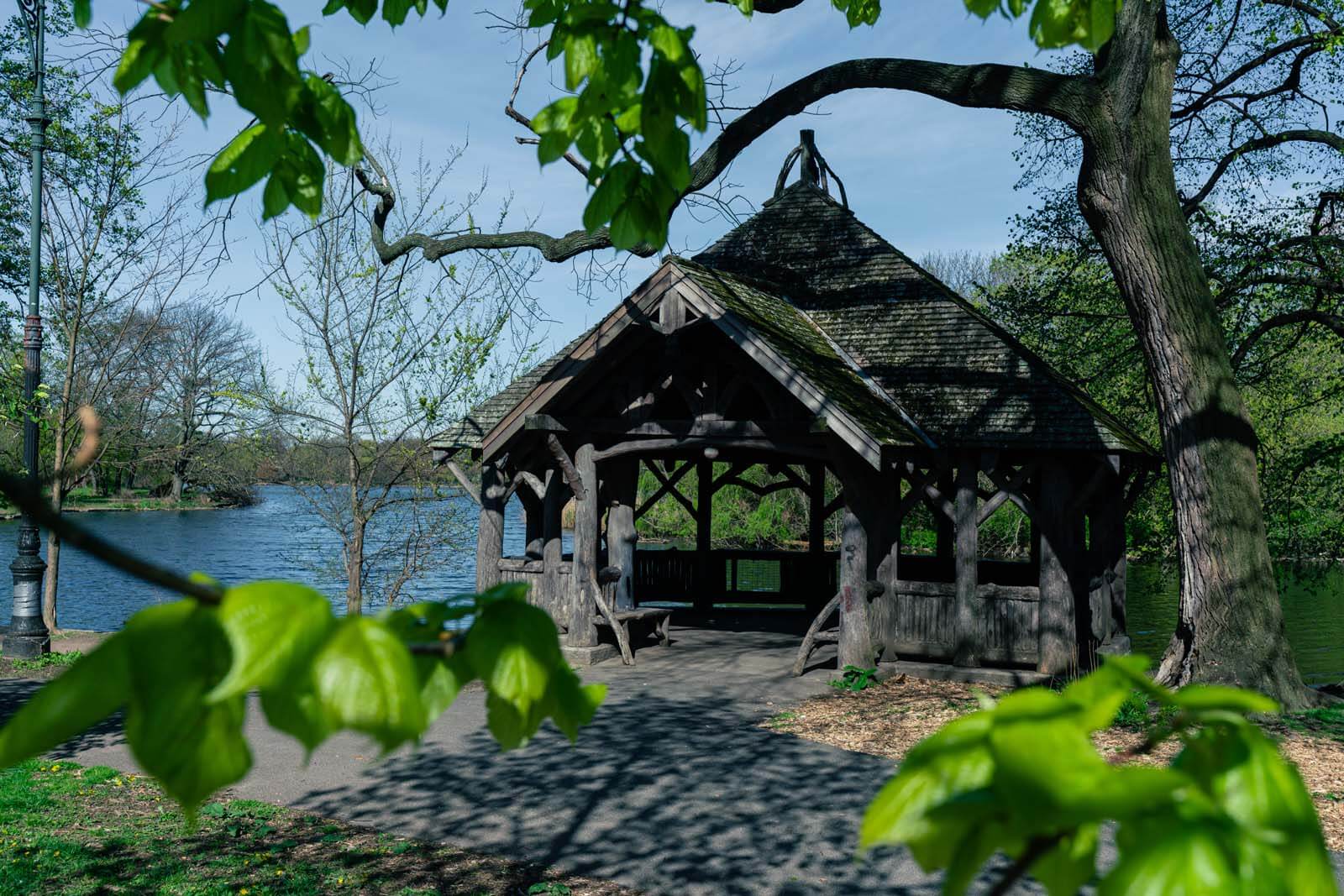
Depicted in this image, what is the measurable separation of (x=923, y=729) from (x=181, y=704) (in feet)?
33.6

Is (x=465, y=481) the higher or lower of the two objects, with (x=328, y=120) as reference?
lower

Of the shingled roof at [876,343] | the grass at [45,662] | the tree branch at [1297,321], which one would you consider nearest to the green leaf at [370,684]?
the shingled roof at [876,343]

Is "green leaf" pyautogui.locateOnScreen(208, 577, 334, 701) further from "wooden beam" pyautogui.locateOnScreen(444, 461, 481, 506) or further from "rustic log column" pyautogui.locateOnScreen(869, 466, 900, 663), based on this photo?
"wooden beam" pyautogui.locateOnScreen(444, 461, 481, 506)

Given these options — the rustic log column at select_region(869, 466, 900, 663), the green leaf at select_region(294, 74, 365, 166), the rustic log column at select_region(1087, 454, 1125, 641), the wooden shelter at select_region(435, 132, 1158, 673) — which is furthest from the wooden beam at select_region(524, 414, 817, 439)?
the green leaf at select_region(294, 74, 365, 166)

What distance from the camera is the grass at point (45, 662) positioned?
43.1ft

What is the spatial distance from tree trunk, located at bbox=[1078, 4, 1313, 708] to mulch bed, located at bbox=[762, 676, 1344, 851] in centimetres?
90

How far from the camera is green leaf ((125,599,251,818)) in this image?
100 cm

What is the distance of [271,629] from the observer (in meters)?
0.99

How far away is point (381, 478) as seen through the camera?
52.6 ft

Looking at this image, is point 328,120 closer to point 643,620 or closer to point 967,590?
point 967,590

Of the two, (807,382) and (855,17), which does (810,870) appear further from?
(807,382)

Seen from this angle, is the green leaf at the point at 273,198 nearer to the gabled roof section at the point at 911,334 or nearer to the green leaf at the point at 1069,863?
the green leaf at the point at 1069,863

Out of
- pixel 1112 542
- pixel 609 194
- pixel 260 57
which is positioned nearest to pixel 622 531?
pixel 1112 542

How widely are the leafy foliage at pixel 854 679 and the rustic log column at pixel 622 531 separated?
3620 millimetres
